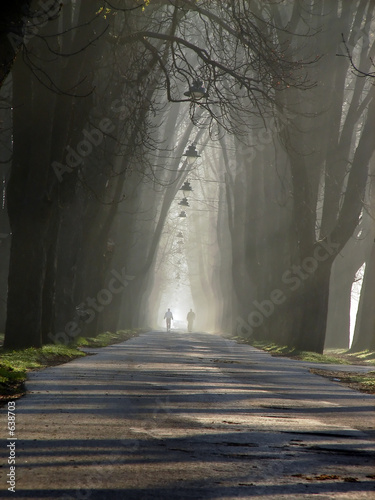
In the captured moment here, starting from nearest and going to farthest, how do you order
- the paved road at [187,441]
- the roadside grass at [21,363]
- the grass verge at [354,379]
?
the paved road at [187,441] < the roadside grass at [21,363] < the grass verge at [354,379]

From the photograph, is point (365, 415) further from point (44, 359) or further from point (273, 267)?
point (273, 267)

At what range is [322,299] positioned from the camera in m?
24.9

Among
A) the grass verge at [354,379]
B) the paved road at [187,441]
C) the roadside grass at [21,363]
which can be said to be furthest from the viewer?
the grass verge at [354,379]

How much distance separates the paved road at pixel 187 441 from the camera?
4508mm

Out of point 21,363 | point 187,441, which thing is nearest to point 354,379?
point 21,363

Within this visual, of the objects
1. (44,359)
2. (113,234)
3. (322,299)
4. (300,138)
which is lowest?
(44,359)

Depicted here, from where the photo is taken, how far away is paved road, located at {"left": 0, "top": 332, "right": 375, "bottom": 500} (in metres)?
4.51

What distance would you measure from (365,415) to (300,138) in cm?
1691

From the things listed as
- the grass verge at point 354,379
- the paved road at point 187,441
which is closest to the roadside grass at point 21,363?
the paved road at point 187,441

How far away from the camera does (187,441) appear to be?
239 inches

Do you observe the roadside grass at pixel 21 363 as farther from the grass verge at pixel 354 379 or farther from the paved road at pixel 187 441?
the grass verge at pixel 354 379

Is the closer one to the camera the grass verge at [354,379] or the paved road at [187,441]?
the paved road at [187,441]

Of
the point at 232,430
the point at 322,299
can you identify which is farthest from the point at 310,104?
the point at 232,430

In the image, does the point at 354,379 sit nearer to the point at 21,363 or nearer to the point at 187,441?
the point at 21,363
